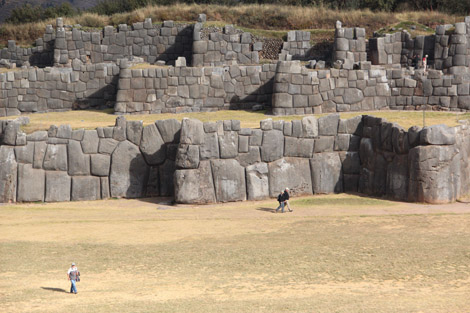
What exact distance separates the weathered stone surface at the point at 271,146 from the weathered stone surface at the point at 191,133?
2.16m

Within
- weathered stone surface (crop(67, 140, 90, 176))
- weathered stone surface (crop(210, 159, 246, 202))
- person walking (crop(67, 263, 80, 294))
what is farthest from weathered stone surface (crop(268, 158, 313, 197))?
person walking (crop(67, 263, 80, 294))

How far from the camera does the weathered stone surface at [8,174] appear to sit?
29797mm

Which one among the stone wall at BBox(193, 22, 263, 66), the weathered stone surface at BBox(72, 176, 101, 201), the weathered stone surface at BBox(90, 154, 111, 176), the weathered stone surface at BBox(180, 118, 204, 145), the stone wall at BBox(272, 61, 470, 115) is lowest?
the weathered stone surface at BBox(72, 176, 101, 201)

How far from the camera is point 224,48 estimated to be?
43.4 metres

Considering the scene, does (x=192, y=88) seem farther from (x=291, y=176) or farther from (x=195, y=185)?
(x=195, y=185)

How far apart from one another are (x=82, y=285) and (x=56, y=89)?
2035cm

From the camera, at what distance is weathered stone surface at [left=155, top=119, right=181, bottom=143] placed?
101ft

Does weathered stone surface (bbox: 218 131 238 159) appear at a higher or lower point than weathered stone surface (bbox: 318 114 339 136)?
lower

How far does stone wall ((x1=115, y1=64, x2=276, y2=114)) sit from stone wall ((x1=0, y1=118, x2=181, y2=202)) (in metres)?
6.52

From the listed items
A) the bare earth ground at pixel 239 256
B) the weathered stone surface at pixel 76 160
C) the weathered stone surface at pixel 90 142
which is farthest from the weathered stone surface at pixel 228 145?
the weathered stone surface at pixel 76 160

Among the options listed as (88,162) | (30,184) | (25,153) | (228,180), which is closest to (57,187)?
(30,184)

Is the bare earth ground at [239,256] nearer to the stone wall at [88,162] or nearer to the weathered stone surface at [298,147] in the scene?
the stone wall at [88,162]

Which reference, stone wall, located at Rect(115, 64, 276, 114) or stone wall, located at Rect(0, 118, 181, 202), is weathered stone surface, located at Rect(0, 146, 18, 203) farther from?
stone wall, located at Rect(115, 64, 276, 114)

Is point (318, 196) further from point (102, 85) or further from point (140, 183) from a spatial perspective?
point (102, 85)
